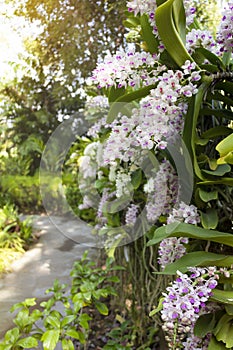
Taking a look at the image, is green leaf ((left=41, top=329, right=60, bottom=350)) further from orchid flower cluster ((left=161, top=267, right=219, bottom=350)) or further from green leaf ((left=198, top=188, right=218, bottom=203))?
green leaf ((left=198, top=188, right=218, bottom=203))

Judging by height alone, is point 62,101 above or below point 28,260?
above

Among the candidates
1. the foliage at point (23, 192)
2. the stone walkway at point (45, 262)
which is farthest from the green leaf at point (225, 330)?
the foliage at point (23, 192)

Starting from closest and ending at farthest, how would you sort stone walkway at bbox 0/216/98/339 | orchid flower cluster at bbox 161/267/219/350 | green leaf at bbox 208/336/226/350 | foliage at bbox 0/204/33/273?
orchid flower cluster at bbox 161/267/219/350
green leaf at bbox 208/336/226/350
stone walkway at bbox 0/216/98/339
foliage at bbox 0/204/33/273

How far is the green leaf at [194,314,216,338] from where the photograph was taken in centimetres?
65

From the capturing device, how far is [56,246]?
299 centimetres

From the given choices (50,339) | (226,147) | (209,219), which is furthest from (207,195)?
(50,339)

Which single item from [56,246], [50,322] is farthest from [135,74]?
[56,246]

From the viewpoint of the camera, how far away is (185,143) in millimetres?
684

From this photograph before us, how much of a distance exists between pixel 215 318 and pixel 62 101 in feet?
12.8

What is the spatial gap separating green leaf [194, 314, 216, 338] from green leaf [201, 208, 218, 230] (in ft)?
0.54

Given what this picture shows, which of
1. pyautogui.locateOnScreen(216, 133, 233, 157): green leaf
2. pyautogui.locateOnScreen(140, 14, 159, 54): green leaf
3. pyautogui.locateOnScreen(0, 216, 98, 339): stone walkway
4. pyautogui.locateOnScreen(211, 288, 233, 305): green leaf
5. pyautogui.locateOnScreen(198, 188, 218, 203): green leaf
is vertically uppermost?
pyautogui.locateOnScreen(140, 14, 159, 54): green leaf

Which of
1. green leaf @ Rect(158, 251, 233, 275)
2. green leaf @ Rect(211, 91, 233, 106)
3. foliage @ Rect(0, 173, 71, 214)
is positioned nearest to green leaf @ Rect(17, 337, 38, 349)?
green leaf @ Rect(158, 251, 233, 275)

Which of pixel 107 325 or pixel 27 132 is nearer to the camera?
pixel 107 325

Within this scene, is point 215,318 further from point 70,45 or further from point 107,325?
point 70,45
